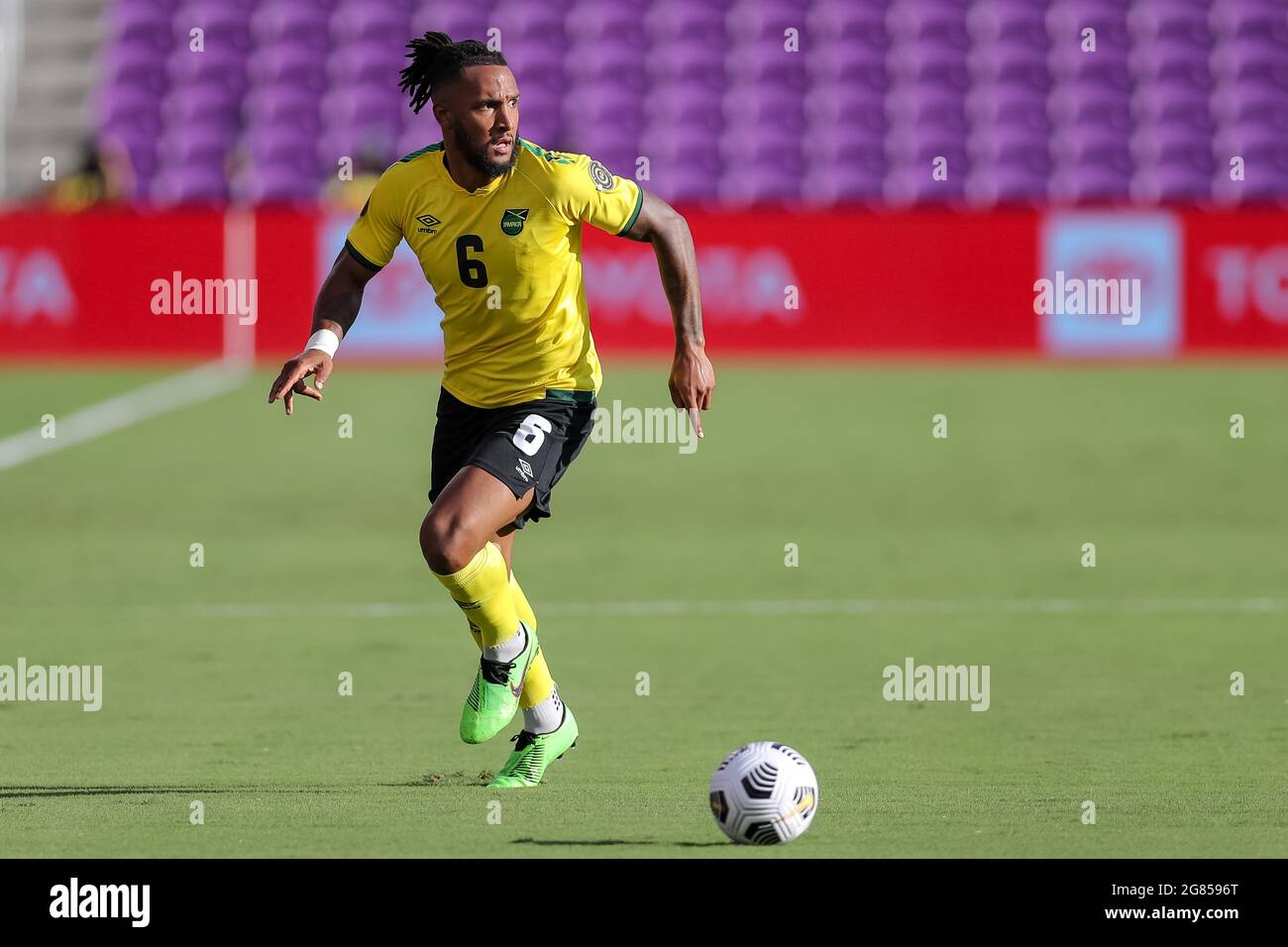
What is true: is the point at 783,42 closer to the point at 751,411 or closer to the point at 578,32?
the point at 578,32

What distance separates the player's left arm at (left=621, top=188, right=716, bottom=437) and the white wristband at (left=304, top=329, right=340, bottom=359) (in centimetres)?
110

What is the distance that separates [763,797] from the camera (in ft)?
21.1

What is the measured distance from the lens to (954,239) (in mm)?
21344

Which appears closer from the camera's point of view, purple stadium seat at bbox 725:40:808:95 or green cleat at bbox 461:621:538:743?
green cleat at bbox 461:621:538:743

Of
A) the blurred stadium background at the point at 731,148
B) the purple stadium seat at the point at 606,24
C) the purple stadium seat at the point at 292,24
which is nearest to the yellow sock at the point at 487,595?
the blurred stadium background at the point at 731,148

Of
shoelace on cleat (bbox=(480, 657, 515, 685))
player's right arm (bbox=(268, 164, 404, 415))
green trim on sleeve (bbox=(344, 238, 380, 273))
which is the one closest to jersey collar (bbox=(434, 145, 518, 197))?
player's right arm (bbox=(268, 164, 404, 415))

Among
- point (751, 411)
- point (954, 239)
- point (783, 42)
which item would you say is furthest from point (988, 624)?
point (783, 42)

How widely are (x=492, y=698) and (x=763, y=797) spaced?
1.26m

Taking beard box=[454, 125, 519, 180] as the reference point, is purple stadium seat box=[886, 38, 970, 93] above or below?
above

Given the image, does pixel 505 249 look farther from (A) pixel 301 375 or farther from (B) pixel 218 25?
(B) pixel 218 25

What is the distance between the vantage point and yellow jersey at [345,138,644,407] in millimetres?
7504

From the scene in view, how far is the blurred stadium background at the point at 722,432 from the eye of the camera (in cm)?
805

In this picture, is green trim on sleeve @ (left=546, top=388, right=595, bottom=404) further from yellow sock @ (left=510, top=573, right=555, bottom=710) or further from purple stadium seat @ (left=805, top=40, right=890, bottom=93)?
purple stadium seat @ (left=805, top=40, right=890, bottom=93)
